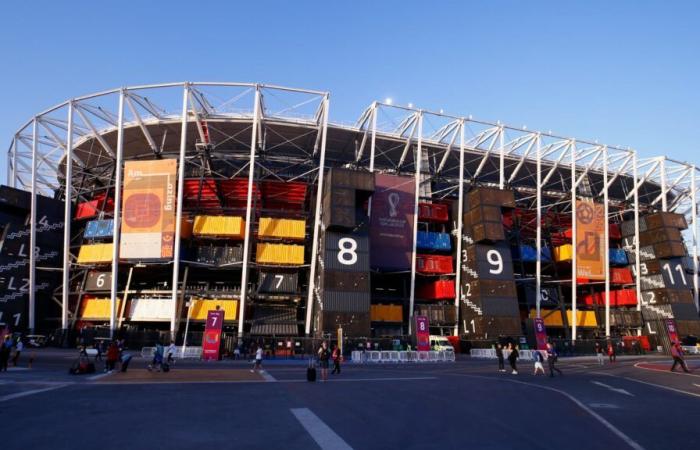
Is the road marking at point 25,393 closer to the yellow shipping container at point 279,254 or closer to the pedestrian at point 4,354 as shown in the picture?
the pedestrian at point 4,354

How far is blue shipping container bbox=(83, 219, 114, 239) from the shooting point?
5409 centimetres

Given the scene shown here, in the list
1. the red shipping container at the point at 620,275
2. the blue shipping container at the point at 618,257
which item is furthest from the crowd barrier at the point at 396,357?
the blue shipping container at the point at 618,257

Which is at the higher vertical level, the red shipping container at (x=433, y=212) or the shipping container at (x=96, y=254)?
→ the red shipping container at (x=433, y=212)

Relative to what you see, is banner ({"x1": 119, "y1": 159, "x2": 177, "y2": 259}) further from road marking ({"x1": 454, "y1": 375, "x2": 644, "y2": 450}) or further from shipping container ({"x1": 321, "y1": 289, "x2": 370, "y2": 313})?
road marking ({"x1": 454, "y1": 375, "x2": 644, "y2": 450})

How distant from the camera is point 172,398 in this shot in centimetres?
1488

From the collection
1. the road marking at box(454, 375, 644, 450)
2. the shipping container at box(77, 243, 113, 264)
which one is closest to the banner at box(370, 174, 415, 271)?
the shipping container at box(77, 243, 113, 264)

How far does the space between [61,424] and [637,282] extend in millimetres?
73906

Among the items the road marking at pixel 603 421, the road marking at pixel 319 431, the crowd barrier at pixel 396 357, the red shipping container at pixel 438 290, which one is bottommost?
the road marking at pixel 603 421

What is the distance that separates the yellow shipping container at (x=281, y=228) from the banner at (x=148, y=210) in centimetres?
989

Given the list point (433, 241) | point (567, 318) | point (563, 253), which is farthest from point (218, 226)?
point (567, 318)

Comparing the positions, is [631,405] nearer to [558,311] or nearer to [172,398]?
[172,398]

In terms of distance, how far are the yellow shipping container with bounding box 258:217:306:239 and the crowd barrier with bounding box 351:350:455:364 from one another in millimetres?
19132

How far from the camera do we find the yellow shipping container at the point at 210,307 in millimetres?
51188

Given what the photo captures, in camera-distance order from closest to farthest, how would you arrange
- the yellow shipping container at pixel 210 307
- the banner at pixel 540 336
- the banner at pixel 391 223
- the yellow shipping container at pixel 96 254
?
the banner at pixel 540 336 < the yellow shipping container at pixel 210 307 < the yellow shipping container at pixel 96 254 < the banner at pixel 391 223
